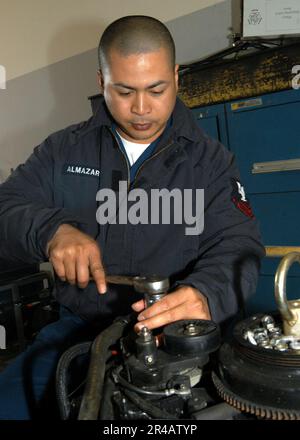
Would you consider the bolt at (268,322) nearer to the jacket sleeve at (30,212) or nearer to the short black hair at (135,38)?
the jacket sleeve at (30,212)

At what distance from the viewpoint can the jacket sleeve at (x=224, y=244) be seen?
32.3 inches

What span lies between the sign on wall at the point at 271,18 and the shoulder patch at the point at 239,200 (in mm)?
1208

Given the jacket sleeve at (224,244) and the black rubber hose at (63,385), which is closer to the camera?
the black rubber hose at (63,385)

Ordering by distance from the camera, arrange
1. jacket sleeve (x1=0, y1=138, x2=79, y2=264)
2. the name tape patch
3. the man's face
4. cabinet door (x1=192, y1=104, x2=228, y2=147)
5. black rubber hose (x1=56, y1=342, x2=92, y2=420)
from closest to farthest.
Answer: black rubber hose (x1=56, y1=342, x2=92, y2=420) < jacket sleeve (x1=0, y1=138, x2=79, y2=264) < the man's face < the name tape patch < cabinet door (x1=192, y1=104, x2=228, y2=147)

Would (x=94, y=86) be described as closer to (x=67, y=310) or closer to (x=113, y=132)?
(x=113, y=132)

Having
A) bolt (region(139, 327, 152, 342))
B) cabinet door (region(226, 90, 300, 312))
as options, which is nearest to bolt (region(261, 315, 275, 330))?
bolt (region(139, 327, 152, 342))

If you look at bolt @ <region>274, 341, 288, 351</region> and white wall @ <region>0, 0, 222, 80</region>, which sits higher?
white wall @ <region>0, 0, 222, 80</region>

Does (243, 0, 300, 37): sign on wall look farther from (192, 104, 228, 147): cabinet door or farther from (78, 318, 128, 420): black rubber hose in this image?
(78, 318, 128, 420): black rubber hose

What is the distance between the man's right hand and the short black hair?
1.85ft

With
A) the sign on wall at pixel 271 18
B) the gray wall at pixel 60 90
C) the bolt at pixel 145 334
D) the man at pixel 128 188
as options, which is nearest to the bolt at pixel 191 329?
the bolt at pixel 145 334

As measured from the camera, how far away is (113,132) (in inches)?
49.7

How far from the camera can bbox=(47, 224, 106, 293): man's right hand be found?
767 mm

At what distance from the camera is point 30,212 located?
3.28 ft

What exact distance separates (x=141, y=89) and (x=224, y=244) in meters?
0.44
